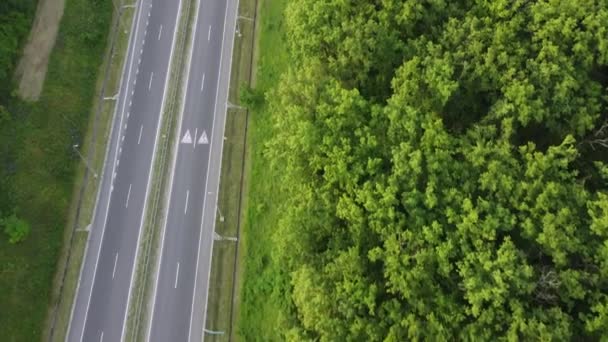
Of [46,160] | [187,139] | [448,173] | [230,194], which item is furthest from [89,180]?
[448,173]

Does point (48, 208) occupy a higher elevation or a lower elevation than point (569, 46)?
lower

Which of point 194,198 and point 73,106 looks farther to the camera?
point 73,106

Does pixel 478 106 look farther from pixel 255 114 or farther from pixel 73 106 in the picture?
pixel 73 106

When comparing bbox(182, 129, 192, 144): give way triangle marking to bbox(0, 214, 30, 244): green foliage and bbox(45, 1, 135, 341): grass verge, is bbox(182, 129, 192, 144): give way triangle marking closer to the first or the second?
bbox(45, 1, 135, 341): grass verge

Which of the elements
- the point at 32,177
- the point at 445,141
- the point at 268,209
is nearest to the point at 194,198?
the point at 268,209

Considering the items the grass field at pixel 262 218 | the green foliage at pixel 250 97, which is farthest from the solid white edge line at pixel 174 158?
the grass field at pixel 262 218

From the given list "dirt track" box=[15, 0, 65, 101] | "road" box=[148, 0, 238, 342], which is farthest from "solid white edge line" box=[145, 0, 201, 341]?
"dirt track" box=[15, 0, 65, 101]

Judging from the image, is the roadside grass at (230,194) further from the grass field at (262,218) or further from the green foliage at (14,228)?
the green foliage at (14,228)
